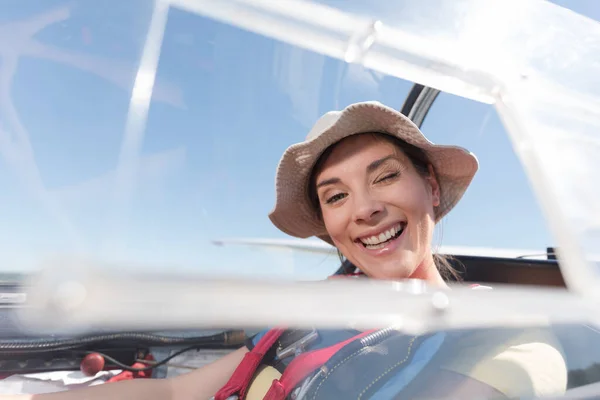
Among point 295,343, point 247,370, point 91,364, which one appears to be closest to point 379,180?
point 295,343

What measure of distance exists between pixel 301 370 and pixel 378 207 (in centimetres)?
41

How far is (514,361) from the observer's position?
0.59 m

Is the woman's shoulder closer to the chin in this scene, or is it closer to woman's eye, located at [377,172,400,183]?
the chin

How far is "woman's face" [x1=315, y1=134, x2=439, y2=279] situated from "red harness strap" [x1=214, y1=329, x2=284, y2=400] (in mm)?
304

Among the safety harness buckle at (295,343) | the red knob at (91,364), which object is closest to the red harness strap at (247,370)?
the safety harness buckle at (295,343)

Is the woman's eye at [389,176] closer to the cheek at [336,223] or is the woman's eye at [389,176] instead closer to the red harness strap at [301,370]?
the cheek at [336,223]

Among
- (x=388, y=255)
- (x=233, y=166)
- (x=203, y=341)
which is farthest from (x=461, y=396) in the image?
(x=203, y=341)

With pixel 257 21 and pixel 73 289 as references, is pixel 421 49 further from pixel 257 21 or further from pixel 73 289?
pixel 73 289

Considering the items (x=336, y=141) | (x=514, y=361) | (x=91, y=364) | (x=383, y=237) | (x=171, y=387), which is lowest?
(x=91, y=364)

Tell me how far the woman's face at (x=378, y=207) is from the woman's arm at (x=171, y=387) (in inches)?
17.9

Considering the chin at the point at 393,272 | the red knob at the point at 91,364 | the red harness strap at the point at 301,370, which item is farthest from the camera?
the red knob at the point at 91,364

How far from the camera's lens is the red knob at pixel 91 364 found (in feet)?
5.21

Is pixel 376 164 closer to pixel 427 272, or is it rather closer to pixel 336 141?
pixel 336 141

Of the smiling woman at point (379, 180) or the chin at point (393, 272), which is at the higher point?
the smiling woman at point (379, 180)
